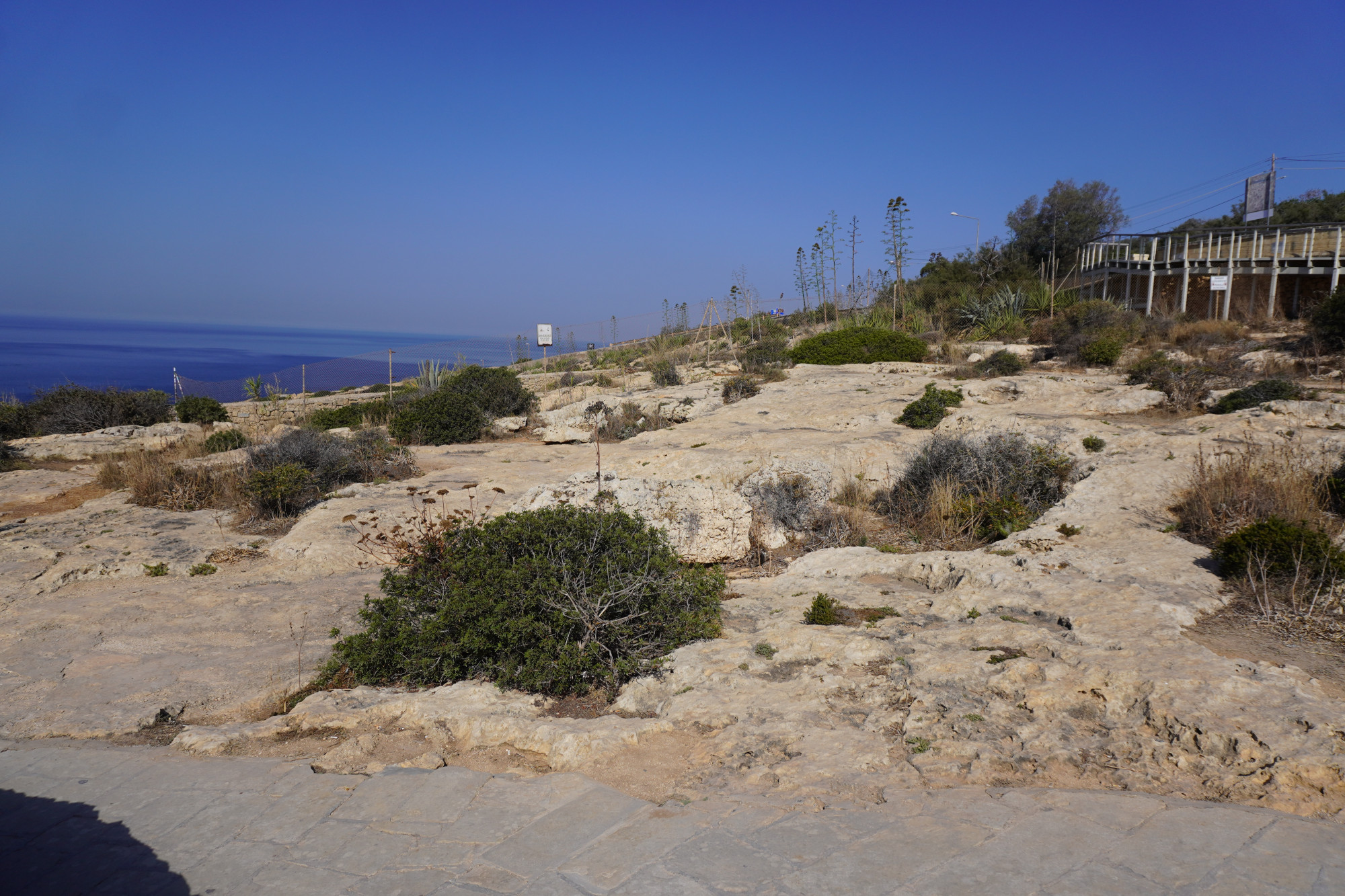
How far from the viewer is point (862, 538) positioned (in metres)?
8.16

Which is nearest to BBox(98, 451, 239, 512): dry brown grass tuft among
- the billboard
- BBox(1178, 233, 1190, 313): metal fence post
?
BBox(1178, 233, 1190, 313): metal fence post

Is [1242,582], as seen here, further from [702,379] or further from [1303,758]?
[702,379]

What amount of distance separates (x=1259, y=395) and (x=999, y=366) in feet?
20.7

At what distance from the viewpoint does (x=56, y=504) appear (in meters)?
10.8

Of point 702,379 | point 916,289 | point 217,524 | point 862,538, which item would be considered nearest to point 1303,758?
point 862,538

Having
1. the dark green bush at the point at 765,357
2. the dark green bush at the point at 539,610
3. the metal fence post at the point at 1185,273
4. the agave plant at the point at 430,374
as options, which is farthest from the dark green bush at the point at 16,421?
the metal fence post at the point at 1185,273

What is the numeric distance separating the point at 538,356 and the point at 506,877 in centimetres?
3464

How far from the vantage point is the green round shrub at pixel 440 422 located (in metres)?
15.5

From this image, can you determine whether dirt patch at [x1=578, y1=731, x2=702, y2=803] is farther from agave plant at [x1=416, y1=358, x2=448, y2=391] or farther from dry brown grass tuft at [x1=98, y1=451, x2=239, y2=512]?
agave plant at [x1=416, y1=358, x2=448, y2=391]

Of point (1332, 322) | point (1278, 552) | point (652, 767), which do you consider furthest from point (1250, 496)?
point (1332, 322)

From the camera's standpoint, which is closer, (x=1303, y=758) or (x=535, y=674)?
(x=1303, y=758)

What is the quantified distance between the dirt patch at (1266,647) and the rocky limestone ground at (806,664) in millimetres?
86

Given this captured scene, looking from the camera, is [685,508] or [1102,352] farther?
[1102,352]

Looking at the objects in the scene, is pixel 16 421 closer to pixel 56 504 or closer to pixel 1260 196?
pixel 56 504
